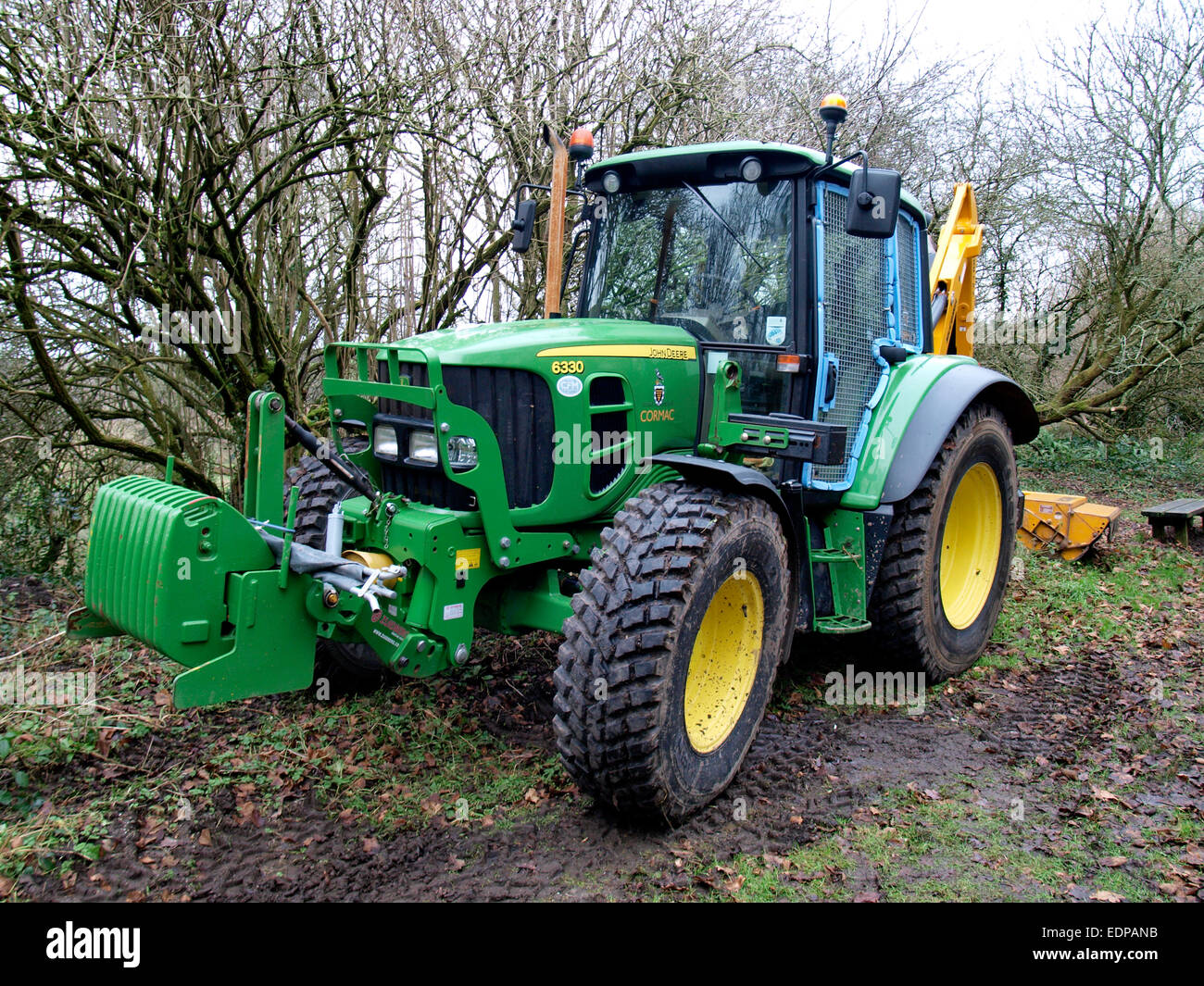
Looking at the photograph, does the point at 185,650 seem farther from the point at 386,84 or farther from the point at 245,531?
the point at 386,84

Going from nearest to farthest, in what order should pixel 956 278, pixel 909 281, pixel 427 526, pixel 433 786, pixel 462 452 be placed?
pixel 427 526
pixel 462 452
pixel 433 786
pixel 909 281
pixel 956 278

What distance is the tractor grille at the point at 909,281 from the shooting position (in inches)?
197

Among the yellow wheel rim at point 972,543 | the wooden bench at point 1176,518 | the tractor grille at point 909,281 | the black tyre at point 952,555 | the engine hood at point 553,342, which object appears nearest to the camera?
the engine hood at point 553,342

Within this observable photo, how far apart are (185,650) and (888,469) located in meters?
3.12

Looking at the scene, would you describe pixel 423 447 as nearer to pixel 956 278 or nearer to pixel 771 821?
pixel 771 821

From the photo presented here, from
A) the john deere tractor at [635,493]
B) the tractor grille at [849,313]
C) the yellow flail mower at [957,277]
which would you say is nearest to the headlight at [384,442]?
the john deere tractor at [635,493]

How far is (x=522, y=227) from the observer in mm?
4719

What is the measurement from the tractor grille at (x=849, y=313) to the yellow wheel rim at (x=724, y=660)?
959mm

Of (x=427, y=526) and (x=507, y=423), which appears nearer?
(x=427, y=526)

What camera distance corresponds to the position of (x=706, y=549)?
130 inches

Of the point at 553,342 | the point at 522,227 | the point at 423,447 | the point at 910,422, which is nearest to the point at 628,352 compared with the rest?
the point at 553,342

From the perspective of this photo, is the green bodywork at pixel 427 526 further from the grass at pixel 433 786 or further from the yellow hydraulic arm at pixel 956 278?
the yellow hydraulic arm at pixel 956 278

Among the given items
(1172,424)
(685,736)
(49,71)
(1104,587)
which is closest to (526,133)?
(49,71)

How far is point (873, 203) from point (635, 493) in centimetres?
147
